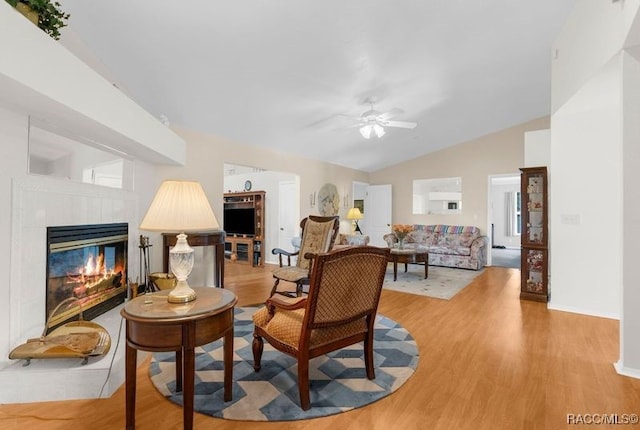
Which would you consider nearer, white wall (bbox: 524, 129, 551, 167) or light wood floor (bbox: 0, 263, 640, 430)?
light wood floor (bbox: 0, 263, 640, 430)

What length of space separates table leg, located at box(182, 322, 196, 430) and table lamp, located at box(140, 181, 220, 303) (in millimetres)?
237

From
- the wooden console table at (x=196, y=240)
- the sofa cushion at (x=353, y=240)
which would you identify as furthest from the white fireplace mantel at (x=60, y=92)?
the sofa cushion at (x=353, y=240)

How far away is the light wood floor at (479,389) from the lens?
1766 mm

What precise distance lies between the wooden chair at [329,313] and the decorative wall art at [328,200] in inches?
201

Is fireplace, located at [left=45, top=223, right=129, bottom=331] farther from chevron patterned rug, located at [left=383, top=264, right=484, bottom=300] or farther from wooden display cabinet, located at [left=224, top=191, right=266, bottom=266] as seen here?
wooden display cabinet, located at [left=224, top=191, right=266, bottom=266]

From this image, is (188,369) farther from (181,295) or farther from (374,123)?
(374,123)

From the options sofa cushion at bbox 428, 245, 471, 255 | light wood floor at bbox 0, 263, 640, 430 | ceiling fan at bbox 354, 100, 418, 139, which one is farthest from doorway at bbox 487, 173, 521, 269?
light wood floor at bbox 0, 263, 640, 430

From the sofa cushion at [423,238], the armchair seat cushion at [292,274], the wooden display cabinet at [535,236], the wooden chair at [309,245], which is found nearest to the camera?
the armchair seat cushion at [292,274]

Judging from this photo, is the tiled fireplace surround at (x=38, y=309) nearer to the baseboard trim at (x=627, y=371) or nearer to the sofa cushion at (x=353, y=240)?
the baseboard trim at (x=627, y=371)

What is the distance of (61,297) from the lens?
249 cm

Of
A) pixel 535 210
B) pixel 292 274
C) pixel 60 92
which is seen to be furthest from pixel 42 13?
pixel 535 210

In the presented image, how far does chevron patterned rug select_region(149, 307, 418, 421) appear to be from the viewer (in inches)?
73.8

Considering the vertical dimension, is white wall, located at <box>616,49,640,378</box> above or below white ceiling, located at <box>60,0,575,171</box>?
below

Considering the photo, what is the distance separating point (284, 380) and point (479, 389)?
53.1 inches
